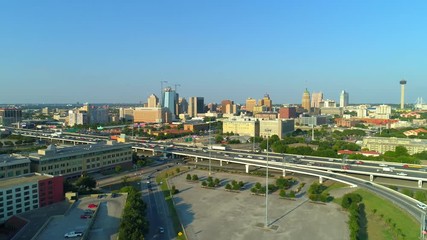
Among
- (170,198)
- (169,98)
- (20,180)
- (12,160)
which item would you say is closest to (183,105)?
(169,98)

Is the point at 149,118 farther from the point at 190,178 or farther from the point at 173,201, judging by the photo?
the point at 173,201

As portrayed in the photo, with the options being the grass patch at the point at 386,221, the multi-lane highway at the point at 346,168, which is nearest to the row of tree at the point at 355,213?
the grass patch at the point at 386,221

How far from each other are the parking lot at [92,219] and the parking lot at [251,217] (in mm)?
5084

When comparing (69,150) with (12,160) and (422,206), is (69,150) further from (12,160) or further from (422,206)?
(422,206)

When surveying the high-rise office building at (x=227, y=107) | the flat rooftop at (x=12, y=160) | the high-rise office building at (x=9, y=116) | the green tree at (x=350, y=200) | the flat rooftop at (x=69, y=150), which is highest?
the high-rise office building at (x=227, y=107)

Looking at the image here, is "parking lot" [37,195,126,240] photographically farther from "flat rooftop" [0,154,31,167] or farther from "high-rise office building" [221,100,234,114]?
"high-rise office building" [221,100,234,114]

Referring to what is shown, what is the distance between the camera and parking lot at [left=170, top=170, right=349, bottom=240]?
22.6 m

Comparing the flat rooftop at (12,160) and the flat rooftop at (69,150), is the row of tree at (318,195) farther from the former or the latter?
the flat rooftop at (12,160)

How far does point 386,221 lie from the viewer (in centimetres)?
2409

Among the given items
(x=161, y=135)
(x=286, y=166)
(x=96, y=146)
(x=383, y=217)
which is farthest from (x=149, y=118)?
(x=383, y=217)

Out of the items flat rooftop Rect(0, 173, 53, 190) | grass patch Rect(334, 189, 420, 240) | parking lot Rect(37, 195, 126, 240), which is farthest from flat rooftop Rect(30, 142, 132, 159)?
grass patch Rect(334, 189, 420, 240)

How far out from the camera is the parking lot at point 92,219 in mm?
19828

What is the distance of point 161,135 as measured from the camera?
81188 millimetres

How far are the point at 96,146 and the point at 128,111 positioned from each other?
108m
